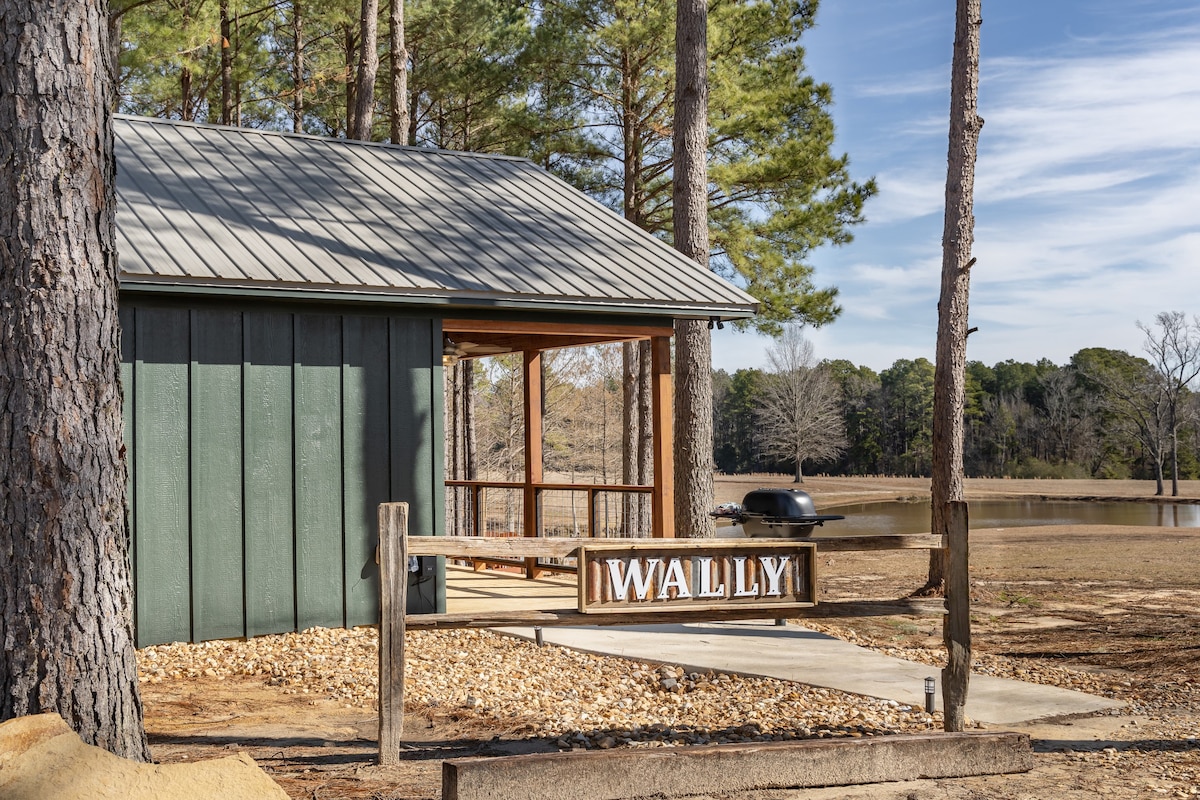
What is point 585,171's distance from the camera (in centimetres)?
2075

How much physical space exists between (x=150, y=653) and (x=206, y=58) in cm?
1792

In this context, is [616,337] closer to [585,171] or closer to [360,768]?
[360,768]

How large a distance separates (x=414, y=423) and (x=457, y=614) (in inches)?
148

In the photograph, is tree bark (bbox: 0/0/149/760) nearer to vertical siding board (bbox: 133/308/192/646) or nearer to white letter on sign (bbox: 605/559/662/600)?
white letter on sign (bbox: 605/559/662/600)

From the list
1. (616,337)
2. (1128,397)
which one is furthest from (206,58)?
(1128,397)

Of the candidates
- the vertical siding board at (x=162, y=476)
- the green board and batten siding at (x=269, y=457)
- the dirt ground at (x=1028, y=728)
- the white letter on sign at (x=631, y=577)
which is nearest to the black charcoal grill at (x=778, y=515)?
the dirt ground at (x=1028, y=728)

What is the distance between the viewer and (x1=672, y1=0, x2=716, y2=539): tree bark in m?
10.5

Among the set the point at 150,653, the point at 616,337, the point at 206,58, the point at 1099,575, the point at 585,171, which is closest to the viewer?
the point at 150,653

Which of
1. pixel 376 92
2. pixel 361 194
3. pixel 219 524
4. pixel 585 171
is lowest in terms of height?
pixel 219 524

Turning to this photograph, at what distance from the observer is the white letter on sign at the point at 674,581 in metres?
5.46

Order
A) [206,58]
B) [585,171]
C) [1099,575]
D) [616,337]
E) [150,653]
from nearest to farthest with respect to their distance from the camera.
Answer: [150,653], [616,337], [1099,575], [585,171], [206,58]

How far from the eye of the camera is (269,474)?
8320 millimetres

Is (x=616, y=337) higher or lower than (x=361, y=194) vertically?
lower

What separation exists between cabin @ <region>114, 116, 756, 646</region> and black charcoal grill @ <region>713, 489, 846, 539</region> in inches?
106
